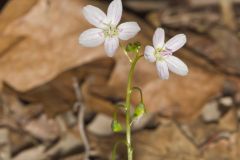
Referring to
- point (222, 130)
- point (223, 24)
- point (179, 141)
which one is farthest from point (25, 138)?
point (223, 24)

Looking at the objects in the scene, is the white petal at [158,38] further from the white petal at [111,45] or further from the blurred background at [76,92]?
the blurred background at [76,92]

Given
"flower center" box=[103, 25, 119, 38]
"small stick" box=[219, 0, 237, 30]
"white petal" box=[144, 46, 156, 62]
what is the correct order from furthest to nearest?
1. "small stick" box=[219, 0, 237, 30]
2. "flower center" box=[103, 25, 119, 38]
3. "white petal" box=[144, 46, 156, 62]

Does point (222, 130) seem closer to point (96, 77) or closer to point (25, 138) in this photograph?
point (96, 77)

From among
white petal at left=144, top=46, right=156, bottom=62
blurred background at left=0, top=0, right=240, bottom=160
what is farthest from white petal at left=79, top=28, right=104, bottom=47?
blurred background at left=0, top=0, right=240, bottom=160

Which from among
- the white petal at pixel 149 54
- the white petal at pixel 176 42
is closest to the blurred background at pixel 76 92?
the white petal at pixel 176 42

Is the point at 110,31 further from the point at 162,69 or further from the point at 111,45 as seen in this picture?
the point at 162,69

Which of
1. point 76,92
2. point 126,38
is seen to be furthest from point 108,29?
point 76,92

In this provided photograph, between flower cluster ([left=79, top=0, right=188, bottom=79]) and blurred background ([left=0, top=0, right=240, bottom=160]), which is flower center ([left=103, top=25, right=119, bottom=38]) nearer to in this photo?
flower cluster ([left=79, top=0, right=188, bottom=79])
